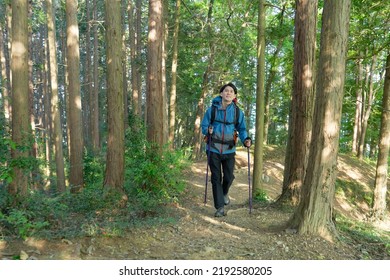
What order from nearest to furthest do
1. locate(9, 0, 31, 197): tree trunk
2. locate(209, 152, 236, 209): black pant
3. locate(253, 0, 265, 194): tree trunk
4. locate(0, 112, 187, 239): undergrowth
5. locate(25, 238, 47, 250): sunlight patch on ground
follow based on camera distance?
locate(25, 238, 47, 250): sunlight patch on ground, locate(0, 112, 187, 239): undergrowth, locate(9, 0, 31, 197): tree trunk, locate(209, 152, 236, 209): black pant, locate(253, 0, 265, 194): tree trunk

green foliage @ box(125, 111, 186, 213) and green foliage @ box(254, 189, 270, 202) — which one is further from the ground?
green foliage @ box(125, 111, 186, 213)

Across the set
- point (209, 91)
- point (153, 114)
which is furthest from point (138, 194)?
point (209, 91)

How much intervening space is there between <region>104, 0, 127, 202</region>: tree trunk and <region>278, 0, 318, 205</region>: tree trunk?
3684mm

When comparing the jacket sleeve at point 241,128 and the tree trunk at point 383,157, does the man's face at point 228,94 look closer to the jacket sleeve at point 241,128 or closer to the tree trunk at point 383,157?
the jacket sleeve at point 241,128

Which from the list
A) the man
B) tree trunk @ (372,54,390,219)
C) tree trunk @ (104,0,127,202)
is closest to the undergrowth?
tree trunk @ (104,0,127,202)

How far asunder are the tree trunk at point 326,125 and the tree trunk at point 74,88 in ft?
27.9

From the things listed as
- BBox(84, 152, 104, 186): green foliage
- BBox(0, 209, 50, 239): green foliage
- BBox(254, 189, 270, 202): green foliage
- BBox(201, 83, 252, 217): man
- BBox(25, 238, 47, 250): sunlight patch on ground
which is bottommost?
BBox(84, 152, 104, 186): green foliage

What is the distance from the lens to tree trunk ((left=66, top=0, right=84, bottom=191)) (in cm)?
1146

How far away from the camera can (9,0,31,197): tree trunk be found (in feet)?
17.9

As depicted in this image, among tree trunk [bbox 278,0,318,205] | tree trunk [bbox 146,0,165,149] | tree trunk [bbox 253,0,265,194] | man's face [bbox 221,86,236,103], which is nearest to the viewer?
man's face [bbox 221,86,236,103]

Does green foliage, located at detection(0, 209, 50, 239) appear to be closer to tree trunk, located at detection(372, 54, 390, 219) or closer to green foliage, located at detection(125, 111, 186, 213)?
green foliage, located at detection(125, 111, 186, 213)

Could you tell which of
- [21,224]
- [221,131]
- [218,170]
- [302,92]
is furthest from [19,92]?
[302,92]

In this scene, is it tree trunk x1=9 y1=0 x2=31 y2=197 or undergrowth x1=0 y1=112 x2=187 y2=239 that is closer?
undergrowth x1=0 y1=112 x2=187 y2=239

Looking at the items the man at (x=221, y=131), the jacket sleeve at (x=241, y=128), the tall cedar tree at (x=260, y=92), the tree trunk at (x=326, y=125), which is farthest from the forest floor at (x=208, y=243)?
the tall cedar tree at (x=260, y=92)
